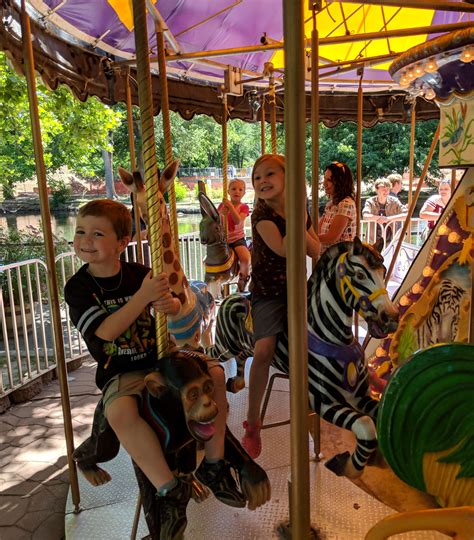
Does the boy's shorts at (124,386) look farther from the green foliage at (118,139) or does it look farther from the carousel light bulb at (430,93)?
the green foliage at (118,139)

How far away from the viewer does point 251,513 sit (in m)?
1.76

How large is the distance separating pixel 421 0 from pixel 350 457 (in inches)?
54.8

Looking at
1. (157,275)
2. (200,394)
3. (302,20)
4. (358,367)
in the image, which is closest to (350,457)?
(358,367)

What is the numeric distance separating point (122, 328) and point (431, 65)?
1.43m

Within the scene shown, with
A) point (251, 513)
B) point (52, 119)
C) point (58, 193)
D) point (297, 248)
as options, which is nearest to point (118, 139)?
point (58, 193)

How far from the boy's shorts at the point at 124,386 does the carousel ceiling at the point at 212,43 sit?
1.17 meters

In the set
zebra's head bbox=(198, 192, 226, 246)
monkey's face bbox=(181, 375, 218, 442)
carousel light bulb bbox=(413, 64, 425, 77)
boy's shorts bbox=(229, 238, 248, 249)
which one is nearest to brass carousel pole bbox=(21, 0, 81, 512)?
monkey's face bbox=(181, 375, 218, 442)

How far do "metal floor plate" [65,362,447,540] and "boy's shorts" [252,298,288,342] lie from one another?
66 cm

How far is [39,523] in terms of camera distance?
6.42 ft

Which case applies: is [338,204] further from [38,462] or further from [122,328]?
[38,462]

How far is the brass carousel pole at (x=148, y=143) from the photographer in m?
1.00

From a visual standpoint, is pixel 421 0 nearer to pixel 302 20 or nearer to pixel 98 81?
pixel 302 20

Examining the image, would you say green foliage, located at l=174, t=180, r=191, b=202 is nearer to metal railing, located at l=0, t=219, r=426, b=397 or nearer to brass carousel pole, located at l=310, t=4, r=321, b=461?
metal railing, located at l=0, t=219, r=426, b=397

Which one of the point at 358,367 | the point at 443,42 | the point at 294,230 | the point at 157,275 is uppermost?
the point at 443,42
